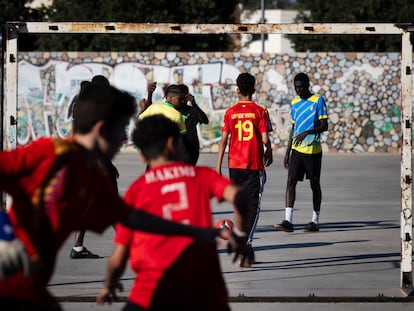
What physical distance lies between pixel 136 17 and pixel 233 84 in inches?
395

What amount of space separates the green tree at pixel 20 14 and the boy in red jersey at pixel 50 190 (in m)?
39.1

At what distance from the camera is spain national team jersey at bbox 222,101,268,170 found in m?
10.1

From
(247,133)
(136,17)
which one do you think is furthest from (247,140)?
(136,17)

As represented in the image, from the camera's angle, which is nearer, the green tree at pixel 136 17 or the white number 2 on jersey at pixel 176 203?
the white number 2 on jersey at pixel 176 203

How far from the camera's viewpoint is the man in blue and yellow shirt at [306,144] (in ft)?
40.3

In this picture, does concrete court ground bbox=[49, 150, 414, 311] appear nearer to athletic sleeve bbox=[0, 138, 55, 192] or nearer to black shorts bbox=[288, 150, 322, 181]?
black shorts bbox=[288, 150, 322, 181]

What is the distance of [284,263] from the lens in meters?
10.0

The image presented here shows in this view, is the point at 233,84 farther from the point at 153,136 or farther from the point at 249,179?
the point at 153,136

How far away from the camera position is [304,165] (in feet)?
40.8

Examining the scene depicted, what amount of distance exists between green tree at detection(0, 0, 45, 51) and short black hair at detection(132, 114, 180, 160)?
3834cm

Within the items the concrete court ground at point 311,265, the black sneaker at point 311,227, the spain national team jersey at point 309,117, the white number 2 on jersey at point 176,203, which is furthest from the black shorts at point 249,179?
the white number 2 on jersey at point 176,203

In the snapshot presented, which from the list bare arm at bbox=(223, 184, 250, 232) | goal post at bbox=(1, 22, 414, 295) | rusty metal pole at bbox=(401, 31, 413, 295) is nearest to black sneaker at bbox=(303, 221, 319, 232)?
goal post at bbox=(1, 22, 414, 295)

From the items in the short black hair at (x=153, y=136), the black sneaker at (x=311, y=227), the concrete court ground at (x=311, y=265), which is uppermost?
the short black hair at (x=153, y=136)

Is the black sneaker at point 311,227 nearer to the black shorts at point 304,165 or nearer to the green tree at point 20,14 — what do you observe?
the black shorts at point 304,165
